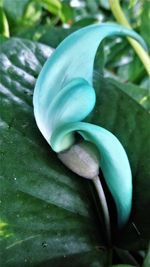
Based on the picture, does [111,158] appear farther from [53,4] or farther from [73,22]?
[73,22]

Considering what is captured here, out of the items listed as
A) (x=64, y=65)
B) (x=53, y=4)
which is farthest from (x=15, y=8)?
(x=64, y=65)

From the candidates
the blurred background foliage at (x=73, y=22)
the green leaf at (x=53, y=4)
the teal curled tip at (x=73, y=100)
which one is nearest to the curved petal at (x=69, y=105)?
the teal curled tip at (x=73, y=100)

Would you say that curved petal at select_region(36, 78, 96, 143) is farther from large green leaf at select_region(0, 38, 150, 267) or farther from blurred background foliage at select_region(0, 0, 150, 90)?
blurred background foliage at select_region(0, 0, 150, 90)

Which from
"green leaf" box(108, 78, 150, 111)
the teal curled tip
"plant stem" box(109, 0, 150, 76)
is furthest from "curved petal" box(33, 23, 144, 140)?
"green leaf" box(108, 78, 150, 111)

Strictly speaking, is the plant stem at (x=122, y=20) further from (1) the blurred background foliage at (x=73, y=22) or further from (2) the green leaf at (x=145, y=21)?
(2) the green leaf at (x=145, y=21)

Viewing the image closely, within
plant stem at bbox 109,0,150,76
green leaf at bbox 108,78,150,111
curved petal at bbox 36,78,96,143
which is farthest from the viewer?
green leaf at bbox 108,78,150,111

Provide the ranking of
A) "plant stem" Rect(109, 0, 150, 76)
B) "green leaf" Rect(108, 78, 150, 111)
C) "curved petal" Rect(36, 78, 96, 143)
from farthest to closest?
"green leaf" Rect(108, 78, 150, 111) → "plant stem" Rect(109, 0, 150, 76) → "curved petal" Rect(36, 78, 96, 143)
